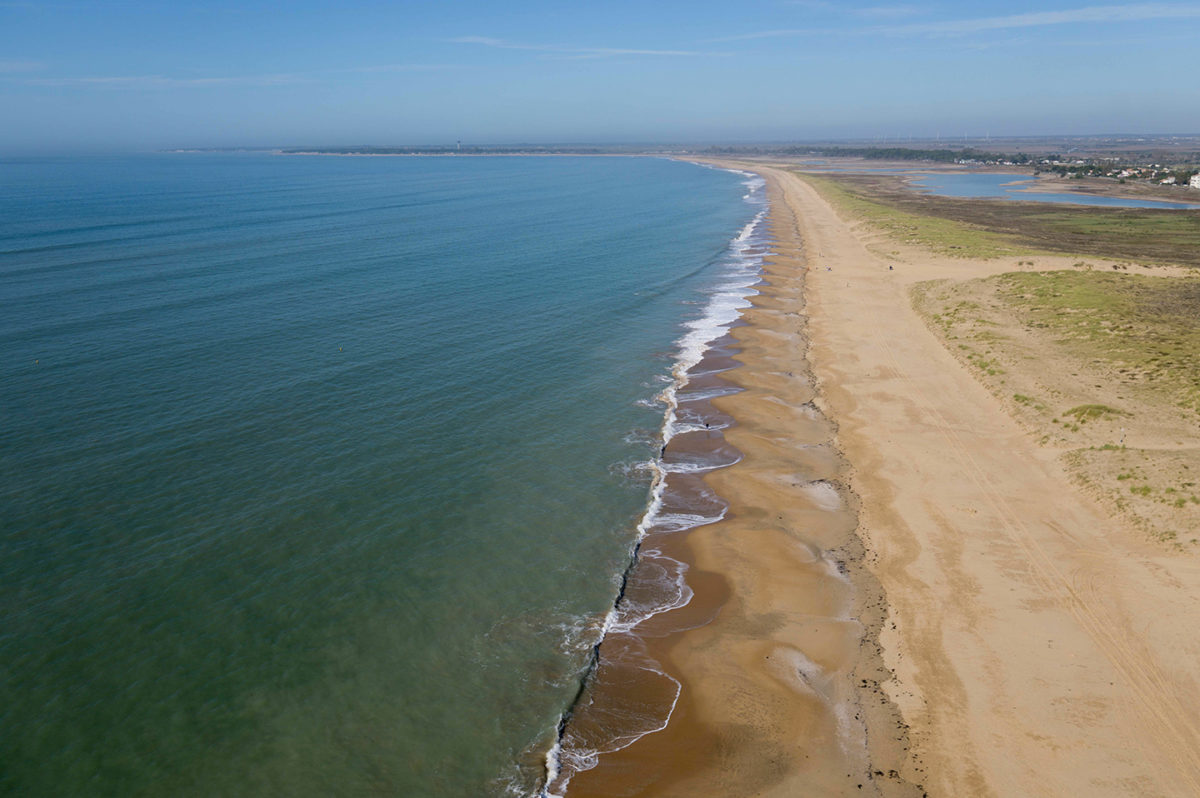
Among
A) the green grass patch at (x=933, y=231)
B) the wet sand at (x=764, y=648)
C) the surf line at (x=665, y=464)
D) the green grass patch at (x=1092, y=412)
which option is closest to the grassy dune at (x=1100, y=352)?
the green grass patch at (x=1092, y=412)

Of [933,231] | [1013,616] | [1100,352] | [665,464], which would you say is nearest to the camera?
[1013,616]

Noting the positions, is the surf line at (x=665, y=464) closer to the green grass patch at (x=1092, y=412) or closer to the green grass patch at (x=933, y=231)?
the green grass patch at (x=1092, y=412)

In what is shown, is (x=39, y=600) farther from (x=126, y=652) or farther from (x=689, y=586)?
(x=689, y=586)

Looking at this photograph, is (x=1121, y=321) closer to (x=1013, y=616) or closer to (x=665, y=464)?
(x=1013, y=616)

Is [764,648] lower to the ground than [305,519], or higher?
lower

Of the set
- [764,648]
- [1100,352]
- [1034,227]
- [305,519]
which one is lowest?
[764,648]

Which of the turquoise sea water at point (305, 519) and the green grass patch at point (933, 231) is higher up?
the green grass patch at point (933, 231)

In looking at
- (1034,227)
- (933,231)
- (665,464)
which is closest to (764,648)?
(665,464)

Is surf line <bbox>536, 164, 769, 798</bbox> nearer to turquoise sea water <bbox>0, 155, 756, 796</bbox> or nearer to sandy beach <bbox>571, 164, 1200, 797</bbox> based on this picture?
turquoise sea water <bbox>0, 155, 756, 796</bbox>
